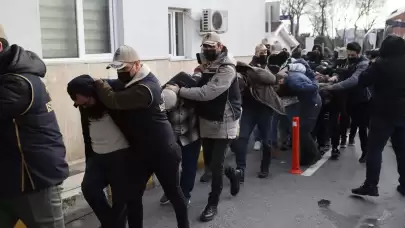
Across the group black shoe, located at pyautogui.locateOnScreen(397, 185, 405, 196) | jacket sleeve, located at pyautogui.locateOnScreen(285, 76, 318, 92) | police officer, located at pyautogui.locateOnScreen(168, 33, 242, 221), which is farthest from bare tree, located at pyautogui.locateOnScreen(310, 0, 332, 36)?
police officer, located at pyautogui.locateOnScreen(168, 33, 242, 221)

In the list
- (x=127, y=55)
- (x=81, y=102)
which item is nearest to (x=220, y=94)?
(x=127, y=55)

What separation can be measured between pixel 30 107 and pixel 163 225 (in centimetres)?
243

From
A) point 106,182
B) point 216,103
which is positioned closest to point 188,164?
point 216,103

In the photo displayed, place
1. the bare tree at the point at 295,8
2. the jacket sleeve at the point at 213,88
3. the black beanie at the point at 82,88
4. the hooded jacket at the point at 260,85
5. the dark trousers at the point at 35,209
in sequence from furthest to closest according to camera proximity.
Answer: the bare tree at the point at 295,8
the hooded jacket at the point at 260,85
the jacket sleeve at the point at 213,88
the black beanie at the point at 82,88
the dark trousers at the point at 35,209

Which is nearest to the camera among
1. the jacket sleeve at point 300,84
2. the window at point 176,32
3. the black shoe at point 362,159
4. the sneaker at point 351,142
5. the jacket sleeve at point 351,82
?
the jacket sleeve at point 300,84

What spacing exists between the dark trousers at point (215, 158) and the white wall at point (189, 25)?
10.8 ft

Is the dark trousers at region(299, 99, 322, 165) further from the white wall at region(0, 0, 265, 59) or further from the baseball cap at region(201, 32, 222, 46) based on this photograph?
the white wall at region(0, 0, 265, 59)

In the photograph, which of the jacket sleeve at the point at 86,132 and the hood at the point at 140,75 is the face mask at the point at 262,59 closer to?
the hood at the point at 140,75

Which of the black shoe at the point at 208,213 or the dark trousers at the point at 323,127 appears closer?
the black shoe at the point at 208,213

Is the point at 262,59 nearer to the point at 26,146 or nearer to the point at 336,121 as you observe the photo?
the point at 336,121

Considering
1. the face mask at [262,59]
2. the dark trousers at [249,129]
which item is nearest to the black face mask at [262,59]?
the face mask at [262,59]

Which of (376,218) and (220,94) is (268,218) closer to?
(376,218)

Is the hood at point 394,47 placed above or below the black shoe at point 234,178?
above

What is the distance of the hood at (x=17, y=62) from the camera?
303cm
